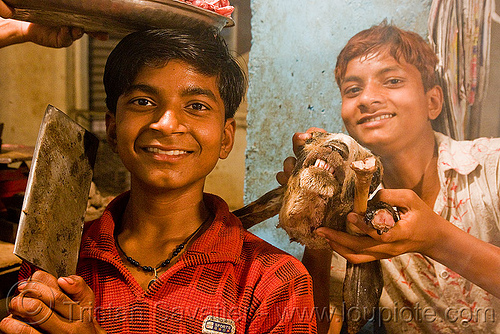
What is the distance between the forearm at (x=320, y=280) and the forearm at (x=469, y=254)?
1.30 ft

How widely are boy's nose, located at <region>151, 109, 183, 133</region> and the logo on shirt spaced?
596 millimetres

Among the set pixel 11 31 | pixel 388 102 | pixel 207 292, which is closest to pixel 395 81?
pixel 388 102

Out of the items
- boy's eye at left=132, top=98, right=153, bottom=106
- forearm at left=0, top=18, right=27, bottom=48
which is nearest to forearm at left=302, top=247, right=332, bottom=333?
boy's eye at left=132, top=98, right=153, bottom=106

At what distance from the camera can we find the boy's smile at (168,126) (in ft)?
4.49

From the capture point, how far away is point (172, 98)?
4.51 feet

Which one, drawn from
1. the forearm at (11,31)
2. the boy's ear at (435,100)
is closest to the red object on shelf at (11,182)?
the forearm at (11,31)

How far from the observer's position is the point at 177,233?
150 centimetres

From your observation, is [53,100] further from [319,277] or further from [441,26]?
[441,26]

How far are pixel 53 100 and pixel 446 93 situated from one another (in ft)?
6.84

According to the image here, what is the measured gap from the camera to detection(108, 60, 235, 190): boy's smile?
137 cm

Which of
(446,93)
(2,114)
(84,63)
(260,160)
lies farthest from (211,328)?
(2,114)

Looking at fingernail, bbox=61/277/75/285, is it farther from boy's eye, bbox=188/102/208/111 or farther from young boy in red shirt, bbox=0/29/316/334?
boy's eye, bbox=188/102/208/111

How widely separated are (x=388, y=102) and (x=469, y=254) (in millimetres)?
644

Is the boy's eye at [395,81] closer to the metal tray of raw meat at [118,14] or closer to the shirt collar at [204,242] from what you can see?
the metal tray of raw meat at [118,14]
